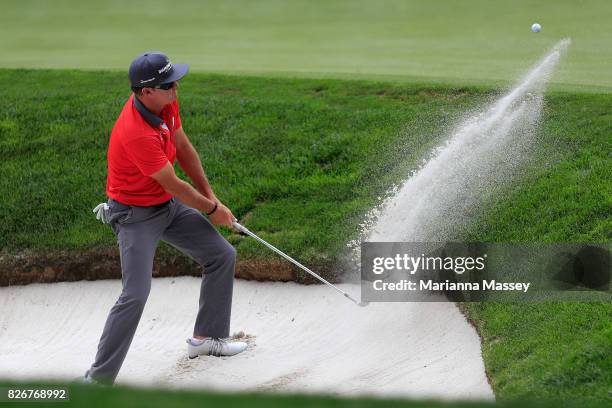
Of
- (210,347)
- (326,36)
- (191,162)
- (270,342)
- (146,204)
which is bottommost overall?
(270,342)

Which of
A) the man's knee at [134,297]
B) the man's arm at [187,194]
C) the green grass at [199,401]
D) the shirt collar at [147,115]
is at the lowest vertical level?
the man's knee at [134,297]

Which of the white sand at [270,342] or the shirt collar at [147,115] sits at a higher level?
the shirt collar at [147,115]

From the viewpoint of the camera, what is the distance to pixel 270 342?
291 inches

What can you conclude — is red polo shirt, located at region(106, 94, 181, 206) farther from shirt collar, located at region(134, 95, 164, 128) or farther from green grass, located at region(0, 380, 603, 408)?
→ green grass, located at region(0, 380, 603, 408)

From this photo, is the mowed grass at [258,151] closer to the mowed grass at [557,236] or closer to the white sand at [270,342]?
the white sand at [270,342]

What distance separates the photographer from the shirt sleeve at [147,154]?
609cm

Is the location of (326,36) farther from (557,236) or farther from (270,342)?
(270,342)

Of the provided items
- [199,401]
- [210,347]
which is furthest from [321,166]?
[199,401]

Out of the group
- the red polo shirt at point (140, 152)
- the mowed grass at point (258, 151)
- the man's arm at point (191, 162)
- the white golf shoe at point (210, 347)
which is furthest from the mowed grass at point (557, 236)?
the red polo shirt at point (140, 152)

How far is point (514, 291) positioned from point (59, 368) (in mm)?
Result: 3503

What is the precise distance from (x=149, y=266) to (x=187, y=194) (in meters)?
0.58

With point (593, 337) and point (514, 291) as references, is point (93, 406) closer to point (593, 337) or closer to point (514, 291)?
point (593, 337)

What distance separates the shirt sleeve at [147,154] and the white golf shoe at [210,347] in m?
1.52

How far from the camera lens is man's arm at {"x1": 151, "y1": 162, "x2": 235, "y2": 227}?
6137mm
